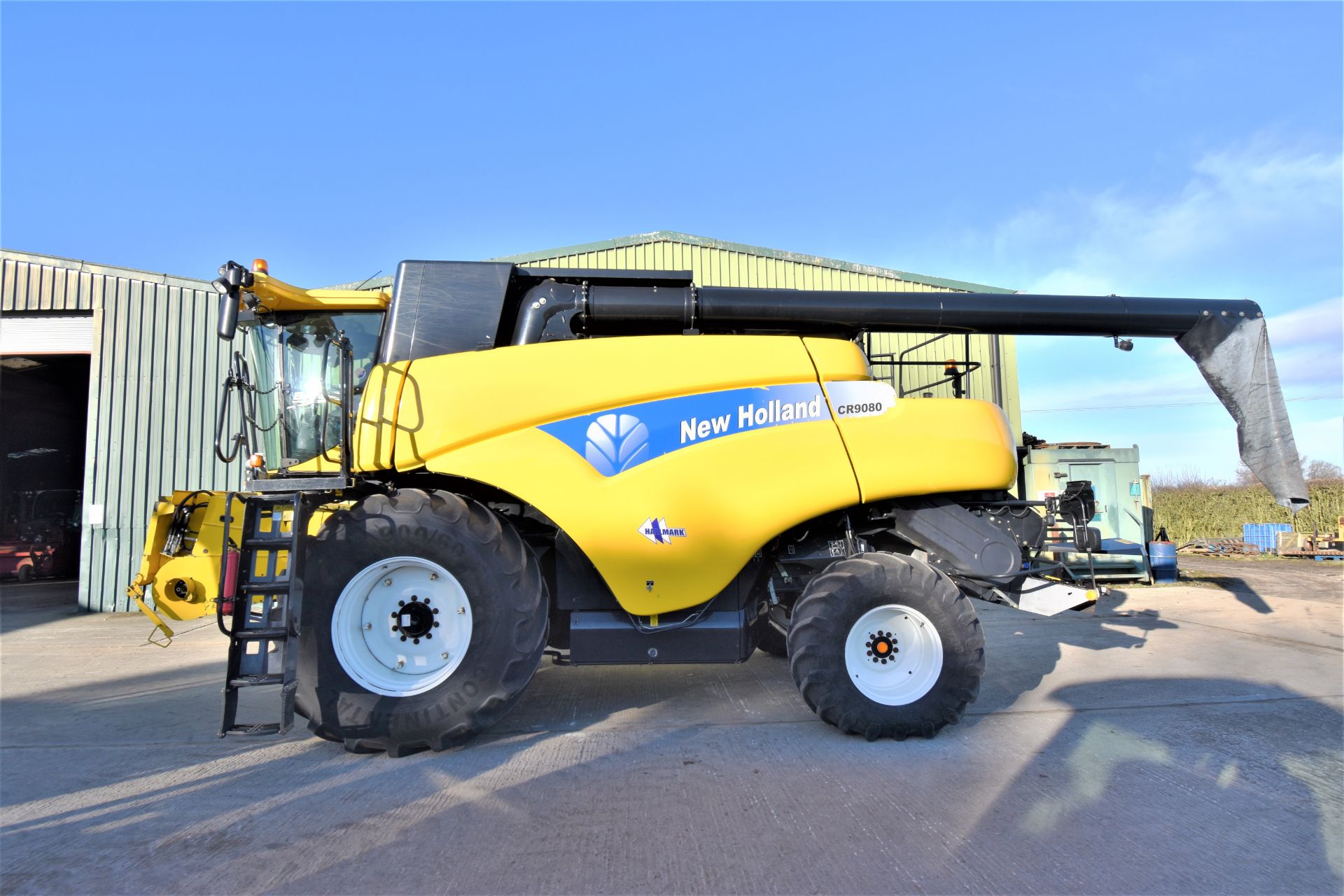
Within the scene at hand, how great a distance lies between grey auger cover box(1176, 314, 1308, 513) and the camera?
16.7ft

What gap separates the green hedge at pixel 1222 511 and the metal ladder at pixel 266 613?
23238 millimetres

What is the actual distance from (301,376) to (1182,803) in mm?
5632

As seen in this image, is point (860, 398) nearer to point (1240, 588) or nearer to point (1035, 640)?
point (1035, 640)

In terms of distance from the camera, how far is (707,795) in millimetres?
3545

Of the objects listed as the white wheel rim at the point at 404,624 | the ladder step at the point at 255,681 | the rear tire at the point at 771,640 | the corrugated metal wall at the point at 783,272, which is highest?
the corrugated metal wall at the point at 783,272

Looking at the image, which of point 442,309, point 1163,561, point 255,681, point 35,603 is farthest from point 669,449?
point 35,603

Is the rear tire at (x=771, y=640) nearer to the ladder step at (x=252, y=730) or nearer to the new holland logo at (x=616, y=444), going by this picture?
the new holland logo at (x=616, y=444)

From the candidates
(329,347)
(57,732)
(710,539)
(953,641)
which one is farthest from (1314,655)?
(57,732)

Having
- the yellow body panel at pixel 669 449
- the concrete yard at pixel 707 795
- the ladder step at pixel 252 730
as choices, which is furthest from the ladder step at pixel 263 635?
the yellow body panel at pixel 669 449

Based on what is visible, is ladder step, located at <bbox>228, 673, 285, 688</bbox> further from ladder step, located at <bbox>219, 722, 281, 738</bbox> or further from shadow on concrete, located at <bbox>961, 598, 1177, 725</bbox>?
shadow on concrete, located at <bbox>961, 598, 1177, 725</bbox>

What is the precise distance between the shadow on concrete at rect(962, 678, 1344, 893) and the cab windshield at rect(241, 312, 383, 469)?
446 centimetres

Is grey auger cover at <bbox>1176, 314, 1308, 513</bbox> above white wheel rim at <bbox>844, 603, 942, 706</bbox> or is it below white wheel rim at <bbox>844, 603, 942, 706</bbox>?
above

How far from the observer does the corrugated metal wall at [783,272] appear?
40.4 ft

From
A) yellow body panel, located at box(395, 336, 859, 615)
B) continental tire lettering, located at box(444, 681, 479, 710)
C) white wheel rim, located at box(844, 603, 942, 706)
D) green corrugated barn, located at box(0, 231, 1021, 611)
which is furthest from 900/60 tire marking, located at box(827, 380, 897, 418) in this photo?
green corrugated barn, located at box(0, 231, 1021, 611)
